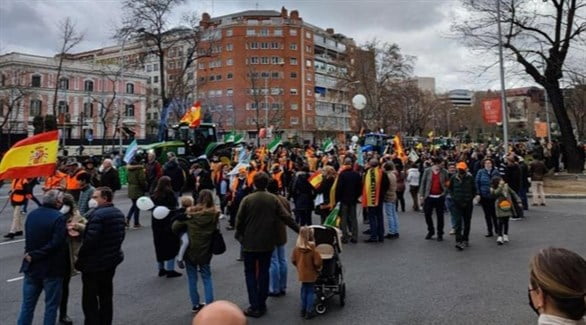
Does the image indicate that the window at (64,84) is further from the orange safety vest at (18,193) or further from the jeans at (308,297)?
the jeans at (308,297)

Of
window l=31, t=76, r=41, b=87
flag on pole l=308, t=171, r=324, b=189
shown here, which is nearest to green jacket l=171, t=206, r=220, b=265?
flag on pole l=308, t=171, r=324, b=189

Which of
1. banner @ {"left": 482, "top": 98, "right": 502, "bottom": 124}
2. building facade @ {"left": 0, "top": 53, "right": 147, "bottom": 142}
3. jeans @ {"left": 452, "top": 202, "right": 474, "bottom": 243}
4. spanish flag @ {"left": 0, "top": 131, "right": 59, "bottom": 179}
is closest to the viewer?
spanish flag @ {"left": 0, "top": 131, "right": 59, "bottom": 179}

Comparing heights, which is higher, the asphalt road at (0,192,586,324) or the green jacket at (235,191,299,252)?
the green jacket at (235,191,299,252)

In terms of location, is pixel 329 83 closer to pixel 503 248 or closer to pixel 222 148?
pixel 222 148

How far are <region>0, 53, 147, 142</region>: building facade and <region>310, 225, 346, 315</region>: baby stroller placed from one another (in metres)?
58.4

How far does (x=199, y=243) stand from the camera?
6.11 meters

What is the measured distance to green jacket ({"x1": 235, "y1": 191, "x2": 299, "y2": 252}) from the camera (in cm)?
605

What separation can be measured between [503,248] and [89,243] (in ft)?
26.5

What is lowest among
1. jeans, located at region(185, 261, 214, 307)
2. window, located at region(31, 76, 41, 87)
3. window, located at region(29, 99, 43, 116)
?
jeans, located at region(185, 261, 214, 307)

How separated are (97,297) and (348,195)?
6.19 m

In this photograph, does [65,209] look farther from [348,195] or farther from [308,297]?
[348,195]

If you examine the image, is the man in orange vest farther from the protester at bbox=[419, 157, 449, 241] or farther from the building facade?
the building facade

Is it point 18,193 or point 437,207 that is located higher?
point 18,193

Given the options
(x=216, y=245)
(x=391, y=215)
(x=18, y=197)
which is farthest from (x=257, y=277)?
(x=18, y=197)
